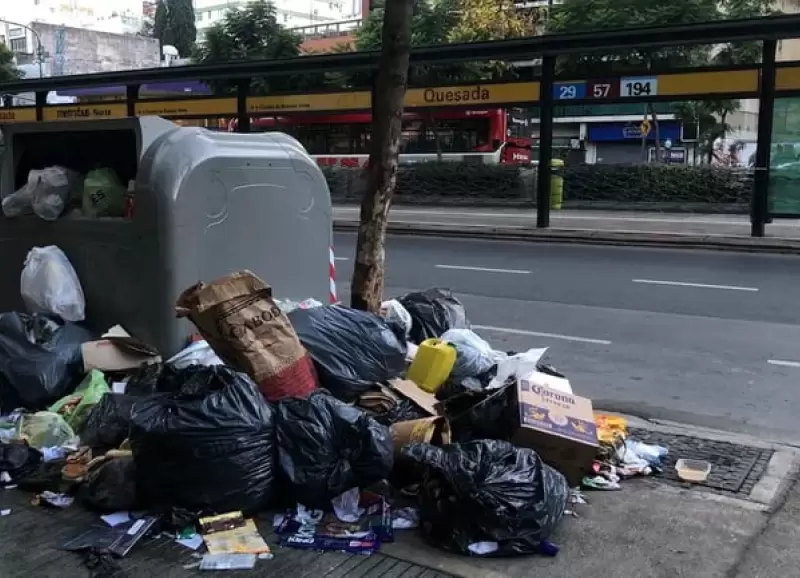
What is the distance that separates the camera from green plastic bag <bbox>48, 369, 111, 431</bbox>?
14.8 ft

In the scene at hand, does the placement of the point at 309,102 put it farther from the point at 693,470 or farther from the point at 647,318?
the point at 693,470

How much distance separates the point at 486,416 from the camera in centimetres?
412

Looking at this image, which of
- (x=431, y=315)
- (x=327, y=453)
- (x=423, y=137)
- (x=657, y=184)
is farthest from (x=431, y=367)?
(x=423, y=137)

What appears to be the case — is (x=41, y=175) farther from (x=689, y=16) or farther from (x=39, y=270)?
(x=689, y=16)

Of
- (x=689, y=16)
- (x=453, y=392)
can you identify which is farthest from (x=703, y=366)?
(x=689, y=16)

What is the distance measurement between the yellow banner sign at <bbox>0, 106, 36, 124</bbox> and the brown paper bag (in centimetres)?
2336

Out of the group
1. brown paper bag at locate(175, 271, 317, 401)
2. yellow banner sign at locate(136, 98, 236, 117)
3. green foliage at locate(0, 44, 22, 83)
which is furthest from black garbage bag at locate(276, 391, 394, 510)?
green foliage at locate(0, 44, 22, 83)

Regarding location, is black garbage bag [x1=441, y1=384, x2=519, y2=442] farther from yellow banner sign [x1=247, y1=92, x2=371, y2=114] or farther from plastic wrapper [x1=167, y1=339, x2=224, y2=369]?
yellow banner sign [x1=247, y1=92, x2=371, y2=114]

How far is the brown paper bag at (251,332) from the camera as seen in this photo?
414cm

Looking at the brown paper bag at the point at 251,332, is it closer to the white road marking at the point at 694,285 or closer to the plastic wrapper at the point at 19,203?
the plastic wrapper at the point at 19,203

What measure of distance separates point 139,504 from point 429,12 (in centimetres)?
2700

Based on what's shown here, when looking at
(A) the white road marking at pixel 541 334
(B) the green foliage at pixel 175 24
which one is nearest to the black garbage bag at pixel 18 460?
(A) the white road marking at pixel 541 334

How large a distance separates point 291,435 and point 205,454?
38cm

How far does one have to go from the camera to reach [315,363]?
14.5 ft
